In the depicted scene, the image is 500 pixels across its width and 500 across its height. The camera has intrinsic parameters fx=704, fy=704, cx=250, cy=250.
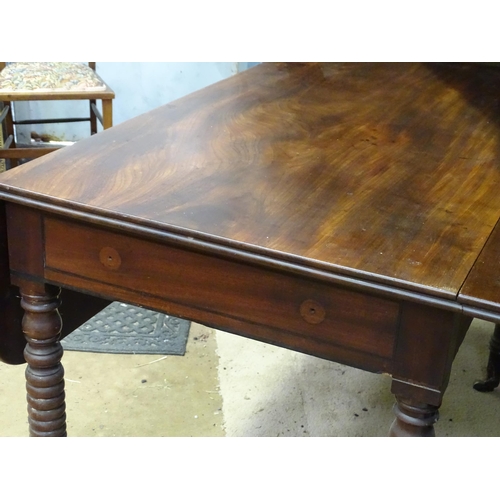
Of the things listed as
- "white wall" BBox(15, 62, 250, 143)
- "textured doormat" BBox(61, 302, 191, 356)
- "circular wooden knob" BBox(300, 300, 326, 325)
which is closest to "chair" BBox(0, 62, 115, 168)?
"white wall" BBox(15, 62, 250, 143)

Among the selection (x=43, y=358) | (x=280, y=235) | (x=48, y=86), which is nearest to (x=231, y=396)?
(x=43, y=358)

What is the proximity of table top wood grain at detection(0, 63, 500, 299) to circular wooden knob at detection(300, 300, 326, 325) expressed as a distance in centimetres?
8

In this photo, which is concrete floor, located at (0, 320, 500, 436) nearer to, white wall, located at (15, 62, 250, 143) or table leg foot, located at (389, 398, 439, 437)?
table leg foot, located at (389, 398, 439, 437)

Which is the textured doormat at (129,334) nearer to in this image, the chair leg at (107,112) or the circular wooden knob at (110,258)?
the chair leg at (107,112)

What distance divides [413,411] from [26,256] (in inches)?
24.9

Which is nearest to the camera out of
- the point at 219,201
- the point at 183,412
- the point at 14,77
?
the point at 219,201

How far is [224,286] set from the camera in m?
0.99

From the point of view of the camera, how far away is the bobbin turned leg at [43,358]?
3.82 feet

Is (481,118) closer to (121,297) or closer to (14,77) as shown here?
(121,297)

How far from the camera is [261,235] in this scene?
3.04 feet

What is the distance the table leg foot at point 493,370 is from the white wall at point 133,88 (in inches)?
73.8

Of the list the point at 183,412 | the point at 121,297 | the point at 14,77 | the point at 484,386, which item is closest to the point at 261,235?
the point at 121,297

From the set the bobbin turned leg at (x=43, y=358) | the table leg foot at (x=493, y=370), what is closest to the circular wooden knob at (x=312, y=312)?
the bobbin turned leg at (x=43, y=358)

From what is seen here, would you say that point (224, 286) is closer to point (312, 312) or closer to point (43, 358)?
point (312, 312)
